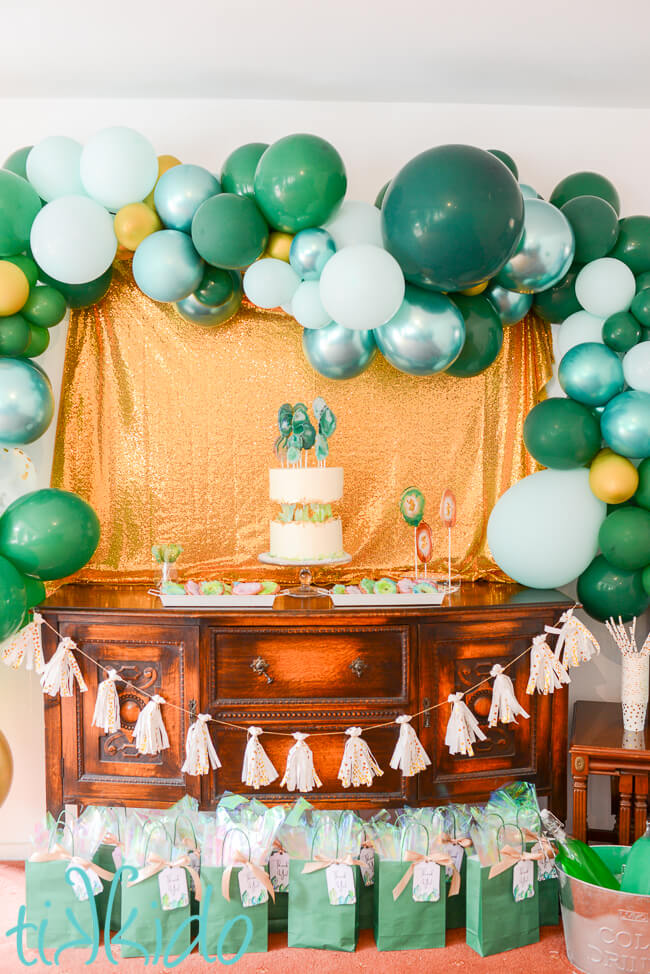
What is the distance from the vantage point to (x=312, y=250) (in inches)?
103

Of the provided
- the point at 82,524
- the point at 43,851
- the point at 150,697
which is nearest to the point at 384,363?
the point at 82,524

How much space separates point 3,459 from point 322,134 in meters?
1.68

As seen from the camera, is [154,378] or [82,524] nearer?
[82,524]

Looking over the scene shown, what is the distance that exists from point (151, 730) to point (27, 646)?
0.49 m

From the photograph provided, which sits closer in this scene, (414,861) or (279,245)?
(414,861)

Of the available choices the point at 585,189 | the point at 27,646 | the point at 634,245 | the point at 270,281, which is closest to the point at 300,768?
the point at 27,646

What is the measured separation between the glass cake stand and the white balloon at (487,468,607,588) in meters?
0.57

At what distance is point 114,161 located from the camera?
262 cm

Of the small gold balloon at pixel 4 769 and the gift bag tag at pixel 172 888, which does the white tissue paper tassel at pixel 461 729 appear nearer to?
the gift bag tag at pixel 172 888

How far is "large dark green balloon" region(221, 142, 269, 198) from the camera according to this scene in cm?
267

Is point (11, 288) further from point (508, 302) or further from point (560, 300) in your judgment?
point (560, 300)

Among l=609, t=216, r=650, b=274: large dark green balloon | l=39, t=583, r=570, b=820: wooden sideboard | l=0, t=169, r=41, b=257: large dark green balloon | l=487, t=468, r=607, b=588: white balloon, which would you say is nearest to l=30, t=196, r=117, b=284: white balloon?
l=0, t=169, r=41, b=257: large dark green balloon

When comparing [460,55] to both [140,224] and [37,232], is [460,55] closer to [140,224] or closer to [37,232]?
[140,224]

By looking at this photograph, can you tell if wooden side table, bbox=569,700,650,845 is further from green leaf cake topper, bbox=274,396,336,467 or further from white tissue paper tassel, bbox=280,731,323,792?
green leaf cake topper, bbox=274,396,336,467
